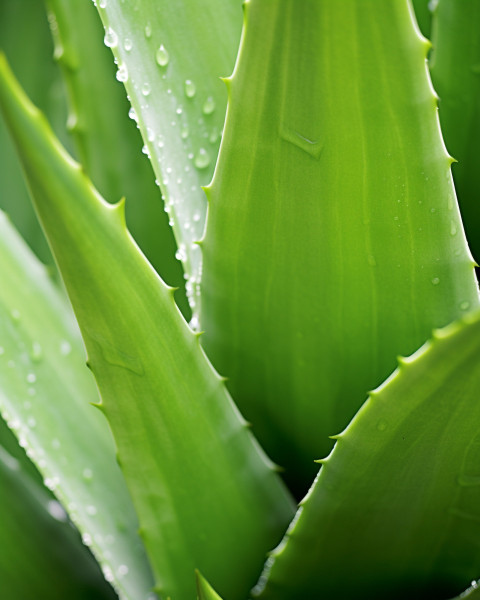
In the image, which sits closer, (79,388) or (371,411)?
(371,411)

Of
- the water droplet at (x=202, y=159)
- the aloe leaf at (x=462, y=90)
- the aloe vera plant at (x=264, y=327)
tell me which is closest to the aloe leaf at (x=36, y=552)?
the aloe vera plant at (x=264, y=327)

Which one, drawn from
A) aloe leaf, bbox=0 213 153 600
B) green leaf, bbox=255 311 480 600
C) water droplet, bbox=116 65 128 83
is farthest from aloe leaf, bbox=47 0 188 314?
green leaf, bbox=255 311 480 600

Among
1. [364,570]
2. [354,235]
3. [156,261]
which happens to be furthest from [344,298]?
[156,261]

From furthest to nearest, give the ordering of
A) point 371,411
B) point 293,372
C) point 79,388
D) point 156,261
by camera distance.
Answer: point 156,261 → point 79,388 → point 293,372 → point 371,411

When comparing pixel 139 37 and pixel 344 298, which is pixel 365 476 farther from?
pixel 139 37

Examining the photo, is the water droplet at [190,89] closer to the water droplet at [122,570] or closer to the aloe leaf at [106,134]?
the aloe leaf at [106,134]

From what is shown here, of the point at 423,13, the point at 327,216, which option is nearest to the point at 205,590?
the point at 327,216

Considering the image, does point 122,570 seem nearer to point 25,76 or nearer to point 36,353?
point 36,353
